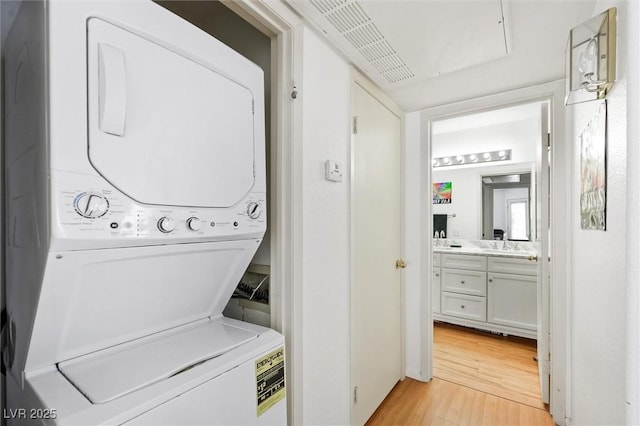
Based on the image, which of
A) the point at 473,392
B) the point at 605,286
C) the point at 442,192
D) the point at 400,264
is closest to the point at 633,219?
the point at 605,286

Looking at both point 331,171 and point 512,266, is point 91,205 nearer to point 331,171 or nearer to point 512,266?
point 331,171

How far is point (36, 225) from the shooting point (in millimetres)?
748

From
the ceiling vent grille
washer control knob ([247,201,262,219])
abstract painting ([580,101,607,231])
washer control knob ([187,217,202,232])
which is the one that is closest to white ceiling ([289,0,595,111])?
the ceiling vent grille

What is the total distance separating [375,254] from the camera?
6.75 ft

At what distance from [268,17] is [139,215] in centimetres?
95

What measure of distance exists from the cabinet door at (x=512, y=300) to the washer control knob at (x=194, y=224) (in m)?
3.26

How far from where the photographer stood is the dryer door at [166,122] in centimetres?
74

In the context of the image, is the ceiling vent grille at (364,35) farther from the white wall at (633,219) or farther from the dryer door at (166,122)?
the white wall at (633,219)

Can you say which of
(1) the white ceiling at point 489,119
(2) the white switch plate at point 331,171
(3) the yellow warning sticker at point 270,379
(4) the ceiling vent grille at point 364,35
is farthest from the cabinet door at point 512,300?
(3) the yellow warning sticker at point 270,379

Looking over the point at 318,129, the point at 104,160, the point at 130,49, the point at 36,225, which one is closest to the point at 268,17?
the point at 318,129

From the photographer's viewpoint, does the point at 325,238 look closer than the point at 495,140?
Yes

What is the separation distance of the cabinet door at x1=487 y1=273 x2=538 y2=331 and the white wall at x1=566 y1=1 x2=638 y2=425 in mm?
1397

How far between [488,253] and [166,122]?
11.0 feet

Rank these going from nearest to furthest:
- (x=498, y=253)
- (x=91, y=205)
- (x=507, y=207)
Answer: (x=91, y=205), (x=498, y=253), (x=507, y=207)
